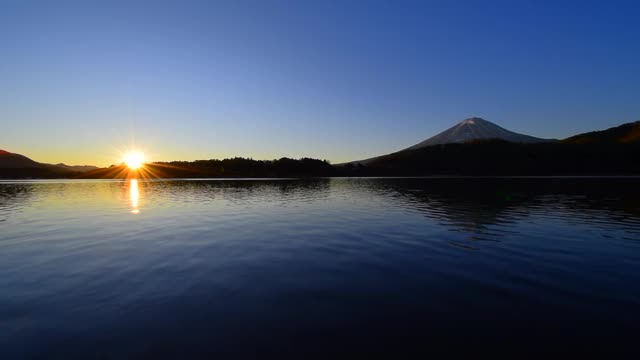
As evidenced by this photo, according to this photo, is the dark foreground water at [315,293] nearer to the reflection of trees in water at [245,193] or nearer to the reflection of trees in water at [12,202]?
the reflection of trees in water at [12,202]

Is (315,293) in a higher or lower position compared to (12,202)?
lower

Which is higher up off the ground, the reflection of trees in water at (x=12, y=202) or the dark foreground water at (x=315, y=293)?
the reflection of trees in water at (x=12, y=202)

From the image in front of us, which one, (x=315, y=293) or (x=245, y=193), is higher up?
(x=245, y=193)

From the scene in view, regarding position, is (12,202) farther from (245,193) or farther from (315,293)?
(315,293)

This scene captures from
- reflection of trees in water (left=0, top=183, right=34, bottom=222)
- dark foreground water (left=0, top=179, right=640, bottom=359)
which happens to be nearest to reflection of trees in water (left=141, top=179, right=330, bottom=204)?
reflection of trees in water (left=0, top=183, right=34, bottom=222)

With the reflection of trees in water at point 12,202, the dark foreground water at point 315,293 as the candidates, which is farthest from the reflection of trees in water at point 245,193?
the dark foreground water at point 315,293

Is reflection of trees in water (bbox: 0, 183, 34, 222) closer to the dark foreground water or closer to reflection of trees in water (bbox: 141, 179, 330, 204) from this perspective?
the dark foreground water

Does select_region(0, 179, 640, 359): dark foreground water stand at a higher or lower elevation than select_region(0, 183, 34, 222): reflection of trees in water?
lower

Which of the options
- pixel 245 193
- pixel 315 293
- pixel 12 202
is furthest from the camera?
pixel 245 193

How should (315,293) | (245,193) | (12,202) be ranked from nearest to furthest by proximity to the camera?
1. (315,293)
2. (12,202)
3. (245,193)

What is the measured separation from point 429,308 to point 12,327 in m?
12.9

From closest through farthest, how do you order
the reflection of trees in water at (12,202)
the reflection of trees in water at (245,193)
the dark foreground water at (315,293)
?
the dark foreground water at (315,293) → the reflection of trees in water at (12,202) → the reflection of trees in water at (245,193)

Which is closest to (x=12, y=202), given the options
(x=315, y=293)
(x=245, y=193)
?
(x=245, y=193)

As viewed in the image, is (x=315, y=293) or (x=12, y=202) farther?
(x=12, y=202)
